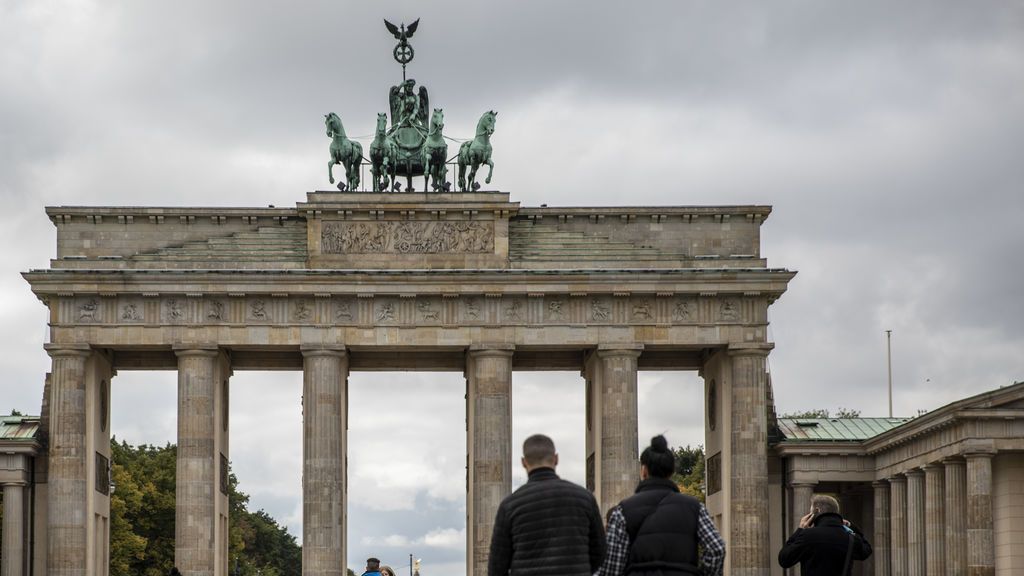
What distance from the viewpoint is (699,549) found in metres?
17.6

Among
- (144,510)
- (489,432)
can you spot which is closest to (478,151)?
(489,432)

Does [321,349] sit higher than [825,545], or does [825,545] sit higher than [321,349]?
[321,349]

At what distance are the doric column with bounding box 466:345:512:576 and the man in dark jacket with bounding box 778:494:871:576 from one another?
48.5 m

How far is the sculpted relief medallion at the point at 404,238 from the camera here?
7294 cm

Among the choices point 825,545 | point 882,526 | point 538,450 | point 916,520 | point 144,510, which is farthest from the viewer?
point 144,510

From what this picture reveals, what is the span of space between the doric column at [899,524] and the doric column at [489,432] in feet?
48.2

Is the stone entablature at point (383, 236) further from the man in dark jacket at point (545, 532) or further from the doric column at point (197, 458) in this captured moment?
the man in dark jacket at point (545, 532)

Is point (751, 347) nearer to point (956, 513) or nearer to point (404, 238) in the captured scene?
point (956, 513)

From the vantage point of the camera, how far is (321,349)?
71.8 m

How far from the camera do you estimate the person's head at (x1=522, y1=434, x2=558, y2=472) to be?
16781mm

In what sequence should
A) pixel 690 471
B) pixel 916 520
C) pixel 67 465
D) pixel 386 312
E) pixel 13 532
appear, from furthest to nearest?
pixel 690 471 → pixel 386 312 → pixel 67 465 → pixel 13 532 → pixel 916 520

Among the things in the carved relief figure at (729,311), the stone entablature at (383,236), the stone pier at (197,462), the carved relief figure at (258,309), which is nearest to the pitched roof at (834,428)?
the carved relief figure at (729,311)

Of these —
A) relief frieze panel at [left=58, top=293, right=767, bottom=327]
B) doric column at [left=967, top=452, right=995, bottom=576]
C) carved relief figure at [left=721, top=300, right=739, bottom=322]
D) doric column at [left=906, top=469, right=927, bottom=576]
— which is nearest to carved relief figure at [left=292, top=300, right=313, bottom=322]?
relief frieze panel at [left=58, top=293, right=767, bottom=327]

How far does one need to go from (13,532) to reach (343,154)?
1928 centimetres
